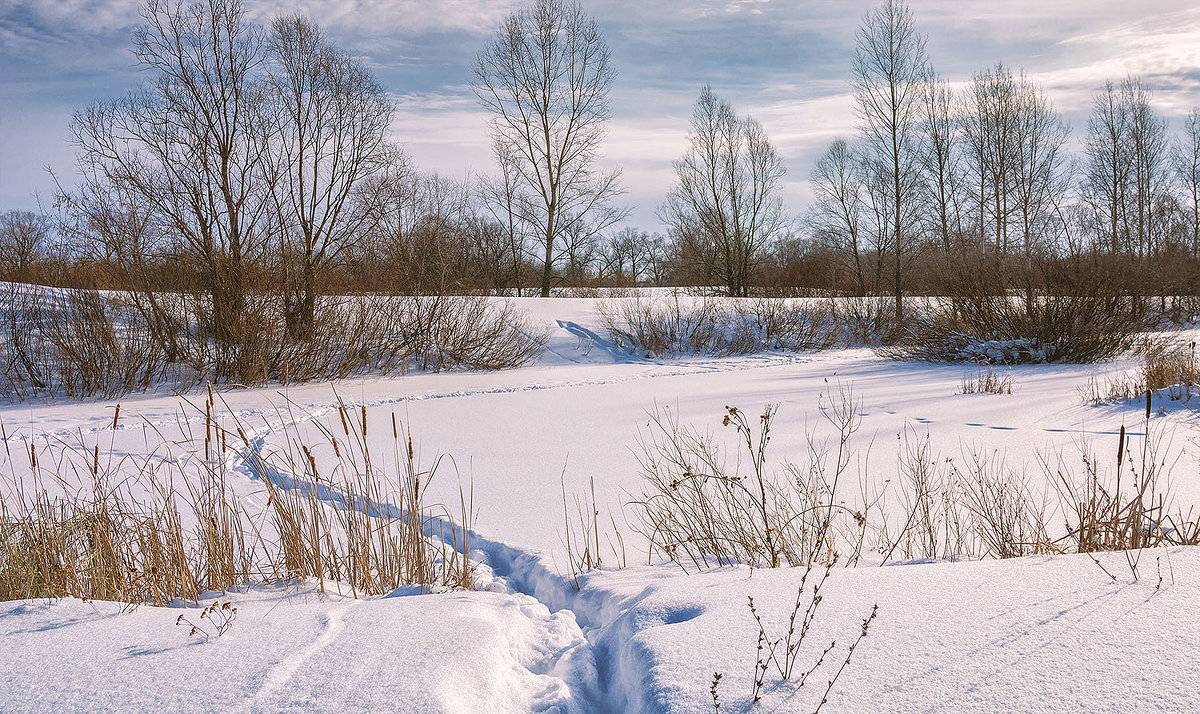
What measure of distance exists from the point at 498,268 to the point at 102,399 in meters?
20.1

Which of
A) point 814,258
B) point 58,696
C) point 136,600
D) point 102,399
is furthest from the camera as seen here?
point 814,258

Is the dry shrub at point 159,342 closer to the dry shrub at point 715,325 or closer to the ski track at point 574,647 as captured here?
the dry shrub at point 715,325

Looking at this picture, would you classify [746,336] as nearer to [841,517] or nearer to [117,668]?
[841,517]

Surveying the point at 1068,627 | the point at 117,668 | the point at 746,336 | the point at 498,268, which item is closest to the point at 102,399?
the point at 117,668

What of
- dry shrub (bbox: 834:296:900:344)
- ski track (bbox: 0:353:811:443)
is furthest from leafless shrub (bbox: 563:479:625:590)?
dry shrub (bbox: 834:296:900:344)

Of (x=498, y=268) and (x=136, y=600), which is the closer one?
(x=136, y=600)

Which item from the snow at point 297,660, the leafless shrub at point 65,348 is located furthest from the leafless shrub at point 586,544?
the leafless shrub at point 65,348

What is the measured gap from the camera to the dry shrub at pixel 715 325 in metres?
16.9

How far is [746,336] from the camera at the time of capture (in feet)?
58.0

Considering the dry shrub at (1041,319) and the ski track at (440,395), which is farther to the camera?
the dry shrub at (1041,319)

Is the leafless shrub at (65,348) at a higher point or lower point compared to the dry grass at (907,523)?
higher

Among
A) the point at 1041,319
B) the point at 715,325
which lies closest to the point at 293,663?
the point at 1041,319

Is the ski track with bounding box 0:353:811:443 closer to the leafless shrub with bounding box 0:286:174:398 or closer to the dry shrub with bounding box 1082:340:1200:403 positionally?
the leafless shrub with bounding box 0:286:174:398

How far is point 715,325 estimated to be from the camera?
696 inches
